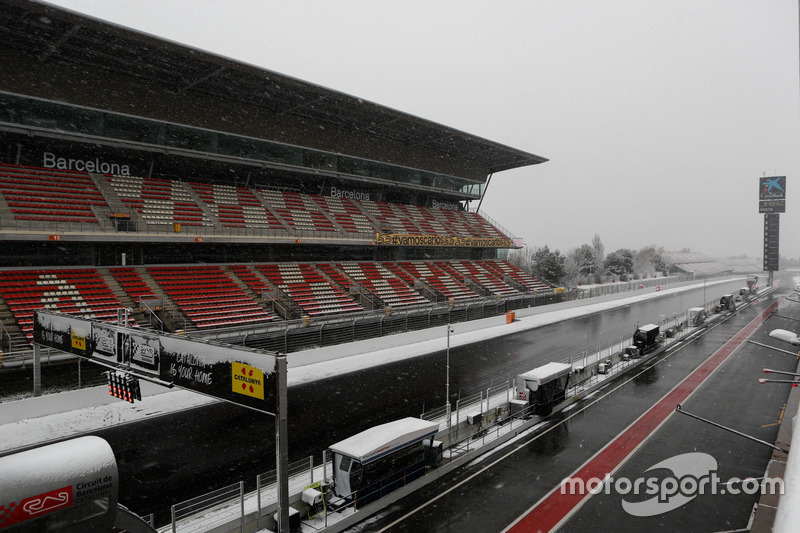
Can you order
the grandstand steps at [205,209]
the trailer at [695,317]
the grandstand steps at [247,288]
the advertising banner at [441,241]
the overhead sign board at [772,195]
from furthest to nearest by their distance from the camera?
the overhead sign board at [772,195] < the trailer at [695,317] < the advertising banner at [441,241] < the grandstand steps at [205,209] < the grandstand steps at [247,288]

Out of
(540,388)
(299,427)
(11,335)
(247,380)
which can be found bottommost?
(299,427)

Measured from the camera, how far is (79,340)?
14680mm

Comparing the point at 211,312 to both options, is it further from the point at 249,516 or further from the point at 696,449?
the point at 696,449

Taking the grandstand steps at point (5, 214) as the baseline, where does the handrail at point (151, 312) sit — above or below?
below

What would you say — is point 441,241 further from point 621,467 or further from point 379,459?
point 379,459

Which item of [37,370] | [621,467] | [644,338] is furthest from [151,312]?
[644,338]

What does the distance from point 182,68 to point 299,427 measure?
2234 centimetres

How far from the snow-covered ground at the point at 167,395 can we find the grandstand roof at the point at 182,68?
17085 mm

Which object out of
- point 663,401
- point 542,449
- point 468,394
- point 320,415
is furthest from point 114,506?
point 663,401

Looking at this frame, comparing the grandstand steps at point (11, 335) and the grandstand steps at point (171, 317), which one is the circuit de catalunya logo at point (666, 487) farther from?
the grandstand steps at point (11, 335)

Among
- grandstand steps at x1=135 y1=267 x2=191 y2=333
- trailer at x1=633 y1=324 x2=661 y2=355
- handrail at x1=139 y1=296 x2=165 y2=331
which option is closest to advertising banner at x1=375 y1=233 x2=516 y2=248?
grandstand steps at x1=135 y1=267 x2=191 y2=333

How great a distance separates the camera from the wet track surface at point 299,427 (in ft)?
39.6

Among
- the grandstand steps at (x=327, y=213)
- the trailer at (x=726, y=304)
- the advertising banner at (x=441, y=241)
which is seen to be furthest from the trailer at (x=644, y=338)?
the trailer at (x=726, y=304)

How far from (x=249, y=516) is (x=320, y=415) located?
6609 millimetres
